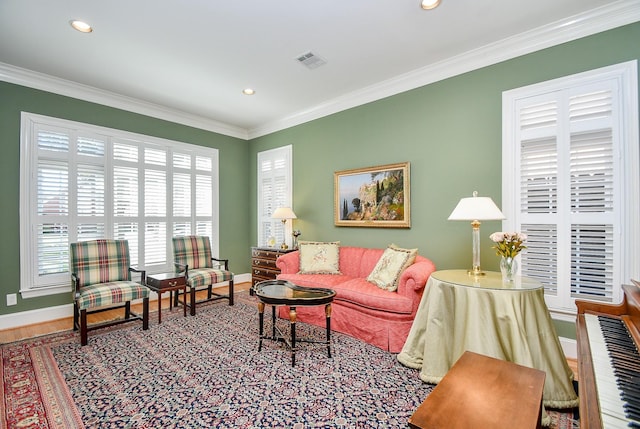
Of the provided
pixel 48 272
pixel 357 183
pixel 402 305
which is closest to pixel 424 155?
pixel 357 183

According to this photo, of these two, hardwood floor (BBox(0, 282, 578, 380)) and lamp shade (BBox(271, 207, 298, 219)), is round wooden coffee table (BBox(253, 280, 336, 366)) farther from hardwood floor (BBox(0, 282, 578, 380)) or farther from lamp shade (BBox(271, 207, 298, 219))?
hardwood floor (BBox(0, 282, 578, 380))

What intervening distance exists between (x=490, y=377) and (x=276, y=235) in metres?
4.39

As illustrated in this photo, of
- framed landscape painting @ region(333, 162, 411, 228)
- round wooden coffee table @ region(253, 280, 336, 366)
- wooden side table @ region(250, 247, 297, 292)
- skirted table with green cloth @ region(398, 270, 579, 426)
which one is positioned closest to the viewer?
skirted table with green cloth @ region(398, 270, 579, 426)

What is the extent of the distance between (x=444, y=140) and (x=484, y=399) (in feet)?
9.37

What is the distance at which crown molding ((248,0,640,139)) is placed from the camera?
99.8 inches

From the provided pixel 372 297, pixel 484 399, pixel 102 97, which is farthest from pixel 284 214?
pixel 484 399

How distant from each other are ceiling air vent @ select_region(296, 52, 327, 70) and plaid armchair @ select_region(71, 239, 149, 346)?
3.24 m

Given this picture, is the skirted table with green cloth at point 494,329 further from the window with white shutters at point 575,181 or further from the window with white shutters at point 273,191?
the window with white shutters at point 273,191

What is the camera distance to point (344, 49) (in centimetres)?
319

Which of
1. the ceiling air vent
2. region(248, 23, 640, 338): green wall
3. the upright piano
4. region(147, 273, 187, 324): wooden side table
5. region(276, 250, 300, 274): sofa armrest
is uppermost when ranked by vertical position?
the ceiling air vent

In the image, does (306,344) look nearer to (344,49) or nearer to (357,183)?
(357,183)

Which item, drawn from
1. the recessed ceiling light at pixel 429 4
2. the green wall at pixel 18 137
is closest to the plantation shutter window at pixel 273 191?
the green wall at pixel 18 137

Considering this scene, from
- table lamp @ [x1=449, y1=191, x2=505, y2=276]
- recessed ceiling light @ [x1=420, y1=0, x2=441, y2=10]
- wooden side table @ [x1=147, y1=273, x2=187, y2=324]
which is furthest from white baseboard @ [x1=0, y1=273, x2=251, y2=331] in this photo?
recessed ceiling light @ [x1=420, y1=0, x2=441, y2=10]

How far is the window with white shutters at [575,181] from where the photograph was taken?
2496mm
